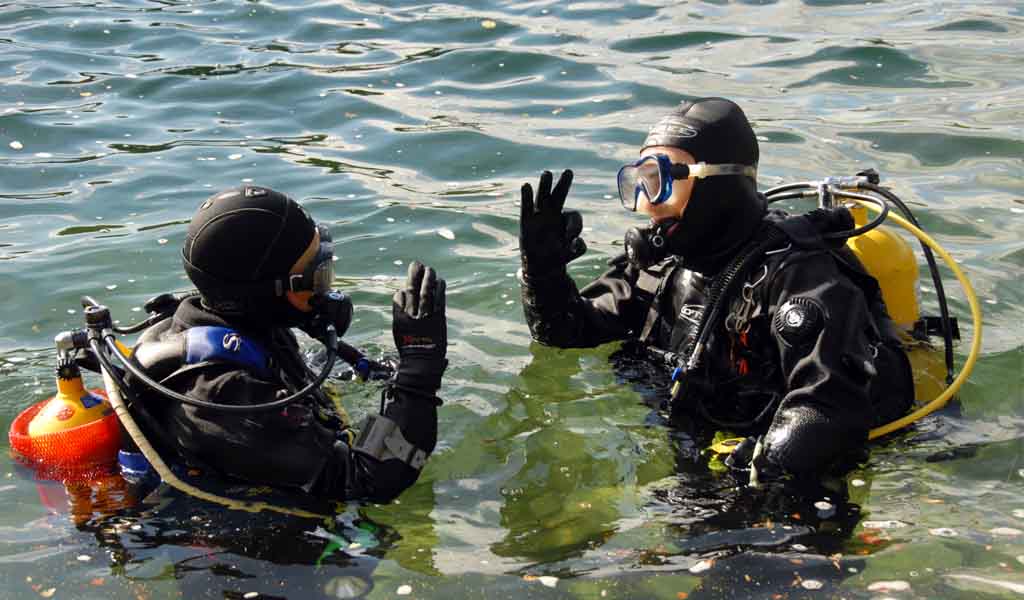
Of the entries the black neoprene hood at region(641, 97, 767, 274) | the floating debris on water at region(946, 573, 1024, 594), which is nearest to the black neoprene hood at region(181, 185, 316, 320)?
the black neoprene hood at region(641, 97, 767, 274)

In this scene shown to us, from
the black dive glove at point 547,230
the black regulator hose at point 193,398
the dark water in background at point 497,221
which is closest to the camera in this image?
the black regulator hose at point 193,398

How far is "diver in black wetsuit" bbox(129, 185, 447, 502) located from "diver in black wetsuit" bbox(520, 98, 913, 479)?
0.94 meters

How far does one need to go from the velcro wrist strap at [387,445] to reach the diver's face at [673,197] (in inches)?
48.7

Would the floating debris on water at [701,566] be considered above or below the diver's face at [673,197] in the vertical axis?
below

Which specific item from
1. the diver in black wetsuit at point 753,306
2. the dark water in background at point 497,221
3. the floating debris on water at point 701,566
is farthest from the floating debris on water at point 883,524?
the floating debris on water at point 701,566

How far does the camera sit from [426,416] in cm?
400

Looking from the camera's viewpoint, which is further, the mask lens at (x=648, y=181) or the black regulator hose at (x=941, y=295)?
the black regulator hose at (x=941, y=295)

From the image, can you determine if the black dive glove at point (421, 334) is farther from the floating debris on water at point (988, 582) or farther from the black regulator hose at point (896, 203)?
the floating debris on water at point (988, 582)

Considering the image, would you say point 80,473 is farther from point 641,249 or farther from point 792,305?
point 792,305

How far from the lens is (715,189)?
4219mm

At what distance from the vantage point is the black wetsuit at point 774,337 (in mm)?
3807

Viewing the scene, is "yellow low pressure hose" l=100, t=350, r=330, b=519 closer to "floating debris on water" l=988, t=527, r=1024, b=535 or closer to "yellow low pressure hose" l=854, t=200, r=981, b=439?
"yellow low pressure hose" l=854, t=200, r=981, b=439

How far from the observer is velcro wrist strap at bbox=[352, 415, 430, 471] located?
390cm

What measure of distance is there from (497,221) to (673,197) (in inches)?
125
